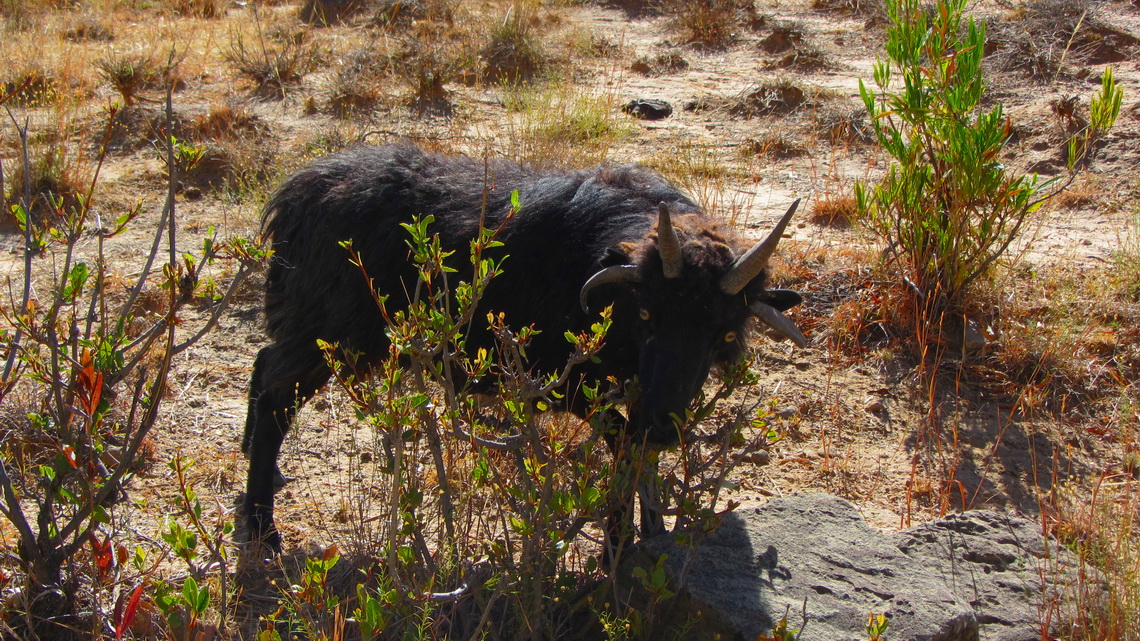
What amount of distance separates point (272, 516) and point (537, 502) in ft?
7.11

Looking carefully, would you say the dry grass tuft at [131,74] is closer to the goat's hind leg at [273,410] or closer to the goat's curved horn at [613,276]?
the goat's hind leg at [273,410]

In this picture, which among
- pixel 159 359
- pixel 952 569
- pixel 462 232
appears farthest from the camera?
pixel 159 359

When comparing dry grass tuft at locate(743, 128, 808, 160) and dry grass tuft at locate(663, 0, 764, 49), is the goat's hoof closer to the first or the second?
dry grass tuft at locate(743, 128, 808, 160)

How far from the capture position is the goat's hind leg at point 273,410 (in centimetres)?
464

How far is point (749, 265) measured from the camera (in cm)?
382

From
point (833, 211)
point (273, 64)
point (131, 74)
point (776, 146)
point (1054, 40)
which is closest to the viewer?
point (833, 211)

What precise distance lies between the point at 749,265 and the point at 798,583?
1.34m

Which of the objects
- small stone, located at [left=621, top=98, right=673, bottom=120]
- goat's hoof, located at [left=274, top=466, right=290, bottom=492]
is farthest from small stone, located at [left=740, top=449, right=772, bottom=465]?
small stone, located at [left=621, top=98, right=673, bottom=120]

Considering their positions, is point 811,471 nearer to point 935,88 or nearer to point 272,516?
point 935,88

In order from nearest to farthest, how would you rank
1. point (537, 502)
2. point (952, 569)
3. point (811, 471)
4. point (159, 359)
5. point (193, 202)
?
point (537, 502)
point (952, 569)
point (811, 471)
point (159, 359)
point (193, 202)

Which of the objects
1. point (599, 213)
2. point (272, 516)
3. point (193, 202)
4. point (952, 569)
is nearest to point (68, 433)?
point (272, 516)

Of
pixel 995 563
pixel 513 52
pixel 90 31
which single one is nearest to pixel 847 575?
pixel 995 563

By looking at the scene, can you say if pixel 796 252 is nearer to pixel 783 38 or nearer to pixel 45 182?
pixel 783 38

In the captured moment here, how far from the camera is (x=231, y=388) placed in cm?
598
